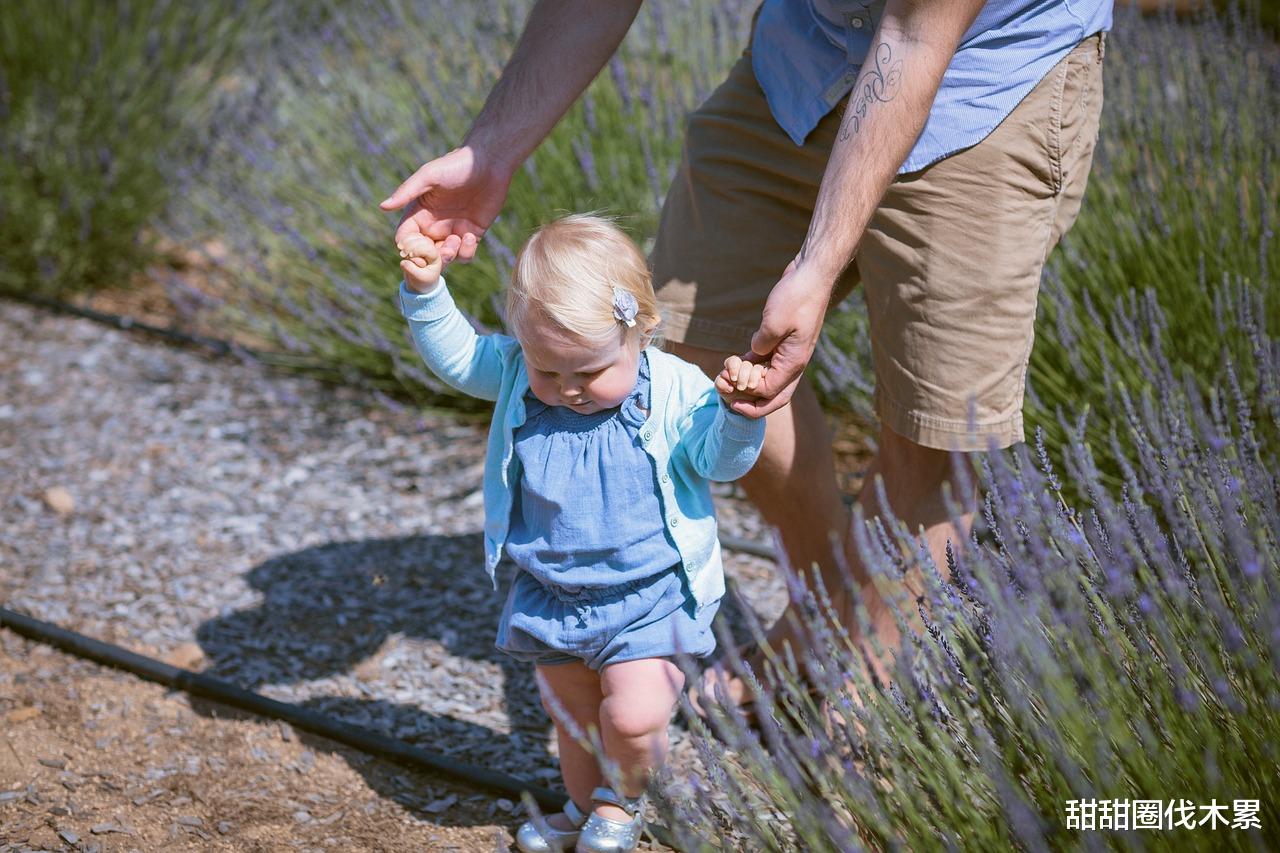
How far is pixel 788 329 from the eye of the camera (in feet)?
5.22

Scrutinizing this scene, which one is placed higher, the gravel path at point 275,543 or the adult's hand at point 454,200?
the adult's hand at point 454,200

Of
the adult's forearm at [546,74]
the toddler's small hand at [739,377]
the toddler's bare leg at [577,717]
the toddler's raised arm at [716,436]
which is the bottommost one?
the toddler's bare leg at [577,717]

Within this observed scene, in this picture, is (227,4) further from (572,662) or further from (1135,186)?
(572,662)

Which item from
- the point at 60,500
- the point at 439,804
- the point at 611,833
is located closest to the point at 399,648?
the point at 439,804

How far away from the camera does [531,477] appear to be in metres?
1.84

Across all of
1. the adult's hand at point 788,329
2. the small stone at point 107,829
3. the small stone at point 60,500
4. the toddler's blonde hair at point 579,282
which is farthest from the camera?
the small stone at point 60,500

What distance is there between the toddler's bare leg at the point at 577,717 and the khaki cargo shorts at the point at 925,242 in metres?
0.59

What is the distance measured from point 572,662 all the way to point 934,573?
2.04ft

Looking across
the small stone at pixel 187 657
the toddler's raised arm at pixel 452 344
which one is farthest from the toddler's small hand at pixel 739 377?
the small stone at pixel 187 657

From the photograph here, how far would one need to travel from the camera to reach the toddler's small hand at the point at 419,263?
5.94 feet

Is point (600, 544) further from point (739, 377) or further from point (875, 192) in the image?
point (875, 192)

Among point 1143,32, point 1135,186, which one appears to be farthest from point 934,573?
point 1143,32

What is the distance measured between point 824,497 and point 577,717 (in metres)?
0.62

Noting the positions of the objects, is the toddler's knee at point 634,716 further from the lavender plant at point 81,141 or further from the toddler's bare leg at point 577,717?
the lavender plant at point 81,141
